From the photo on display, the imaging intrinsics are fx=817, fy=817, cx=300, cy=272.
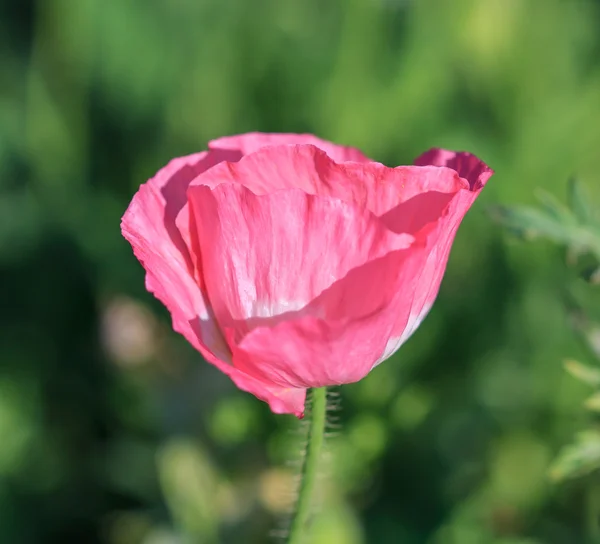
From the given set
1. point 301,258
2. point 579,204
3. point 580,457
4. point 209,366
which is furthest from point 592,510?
point 301,258

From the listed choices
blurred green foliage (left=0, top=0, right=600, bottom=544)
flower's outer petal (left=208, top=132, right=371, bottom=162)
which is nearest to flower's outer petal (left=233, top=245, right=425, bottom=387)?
flower's outer petal (left=208, top=132, right=371, bottom=162)

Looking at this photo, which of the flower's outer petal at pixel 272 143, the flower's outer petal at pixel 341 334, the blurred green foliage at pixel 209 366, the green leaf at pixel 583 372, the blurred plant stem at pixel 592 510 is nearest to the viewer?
the flower's outer petal at pixel 341 334

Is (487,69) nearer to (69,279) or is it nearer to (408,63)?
(408,63)

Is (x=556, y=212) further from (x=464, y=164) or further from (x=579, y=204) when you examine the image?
(x=464, y=164)

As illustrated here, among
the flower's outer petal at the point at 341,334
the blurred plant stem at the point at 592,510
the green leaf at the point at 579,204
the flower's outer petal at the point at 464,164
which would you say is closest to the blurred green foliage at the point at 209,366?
the blurred plant stem at the point at 592,510

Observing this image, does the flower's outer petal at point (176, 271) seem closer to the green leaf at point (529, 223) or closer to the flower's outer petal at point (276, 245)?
the flower's outer petal at point (276, 245)
